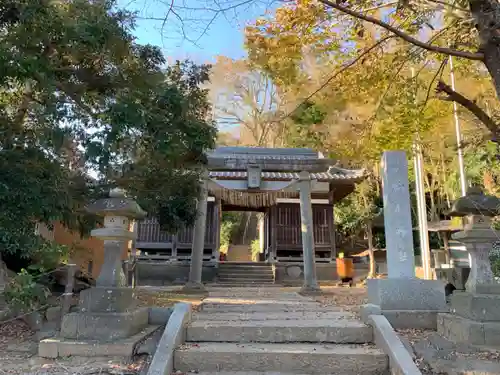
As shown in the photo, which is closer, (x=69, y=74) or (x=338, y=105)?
(x=69, y=74)

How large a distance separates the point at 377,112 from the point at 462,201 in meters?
3.65

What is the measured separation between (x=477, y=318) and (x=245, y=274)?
38.6 feet

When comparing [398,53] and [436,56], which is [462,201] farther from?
[436,56]

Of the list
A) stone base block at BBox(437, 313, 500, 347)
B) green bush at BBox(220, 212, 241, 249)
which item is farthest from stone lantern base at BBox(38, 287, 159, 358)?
green bush at BBox(220, 212, 241, 249)

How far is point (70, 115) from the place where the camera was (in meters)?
5.83

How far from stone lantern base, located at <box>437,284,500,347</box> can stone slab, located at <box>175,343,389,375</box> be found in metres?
0.96

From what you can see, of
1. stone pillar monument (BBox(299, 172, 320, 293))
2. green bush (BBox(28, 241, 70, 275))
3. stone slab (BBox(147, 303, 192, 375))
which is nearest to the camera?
stone slab (BBox(147, 303, 192, 375))

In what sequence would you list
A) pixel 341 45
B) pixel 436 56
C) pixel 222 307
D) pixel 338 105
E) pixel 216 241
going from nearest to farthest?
1. pixel 222 307
2. pixel 341 45
3. pixel 436 56
4. pixel 338 105
5. pixel 216 241

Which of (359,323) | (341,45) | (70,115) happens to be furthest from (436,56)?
(70,115)

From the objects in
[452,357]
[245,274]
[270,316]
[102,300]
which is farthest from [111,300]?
[245,274]

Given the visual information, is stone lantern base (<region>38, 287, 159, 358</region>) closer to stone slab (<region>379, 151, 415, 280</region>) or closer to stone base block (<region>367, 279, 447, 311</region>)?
stone base block (<region>367, 279, 447, 311</region>)

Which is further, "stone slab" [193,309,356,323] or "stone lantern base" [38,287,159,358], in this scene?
"stone slab" [193,309,356,323]

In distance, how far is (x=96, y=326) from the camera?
172 inches

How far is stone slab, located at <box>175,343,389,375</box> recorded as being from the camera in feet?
13.4
